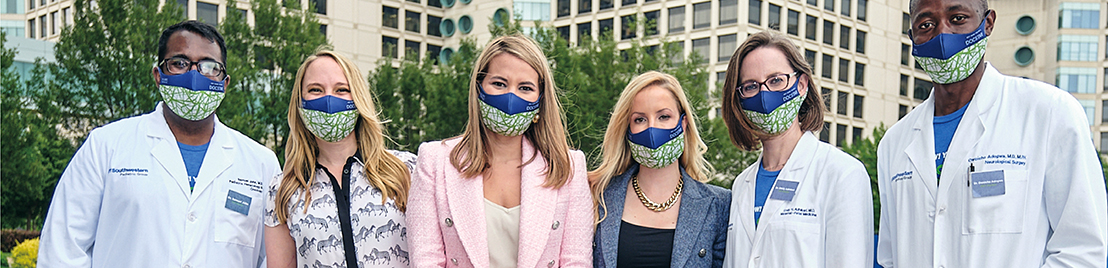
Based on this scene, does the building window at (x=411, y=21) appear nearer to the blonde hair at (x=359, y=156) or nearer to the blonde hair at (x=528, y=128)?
the blonde hair at (x=359, y=156)

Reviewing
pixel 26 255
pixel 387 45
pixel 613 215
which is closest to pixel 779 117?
pixel 613 215

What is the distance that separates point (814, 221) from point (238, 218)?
3.70 m

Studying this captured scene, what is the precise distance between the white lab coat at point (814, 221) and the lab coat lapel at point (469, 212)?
1437mm

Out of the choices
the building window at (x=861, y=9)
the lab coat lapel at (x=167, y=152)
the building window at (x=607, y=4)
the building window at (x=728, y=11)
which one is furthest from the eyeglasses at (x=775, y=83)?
the building window at (x=861, y=9)

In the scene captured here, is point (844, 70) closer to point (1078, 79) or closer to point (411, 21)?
point (1078, 79)

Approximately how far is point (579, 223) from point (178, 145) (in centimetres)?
293

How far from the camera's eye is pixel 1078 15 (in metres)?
70.9

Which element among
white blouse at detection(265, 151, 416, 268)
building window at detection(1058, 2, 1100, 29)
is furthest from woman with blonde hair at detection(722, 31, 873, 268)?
building window at detection(1058, 2, 1100, 29)

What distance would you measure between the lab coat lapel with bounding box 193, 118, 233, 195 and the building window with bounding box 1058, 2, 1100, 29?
76.2 m

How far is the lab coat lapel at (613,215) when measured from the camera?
5488 millimetres

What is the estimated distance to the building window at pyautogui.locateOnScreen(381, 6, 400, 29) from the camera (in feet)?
219

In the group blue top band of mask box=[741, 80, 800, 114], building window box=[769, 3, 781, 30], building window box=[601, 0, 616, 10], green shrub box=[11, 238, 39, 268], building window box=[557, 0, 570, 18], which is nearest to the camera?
blue top band of mask box=[741, 80, 800, 114]

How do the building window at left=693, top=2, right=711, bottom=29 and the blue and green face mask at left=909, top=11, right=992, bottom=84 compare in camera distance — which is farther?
the building window at left=693, top=2, right=711, bottom=29

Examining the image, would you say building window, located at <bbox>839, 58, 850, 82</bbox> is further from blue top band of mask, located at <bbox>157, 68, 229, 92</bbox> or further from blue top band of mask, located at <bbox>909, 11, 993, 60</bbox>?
blue top band of mask, located at <bbox>157, 68, 229, 92</bbox>
